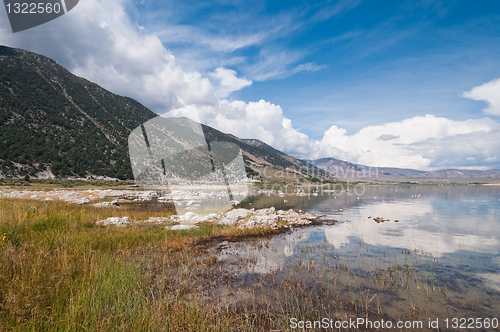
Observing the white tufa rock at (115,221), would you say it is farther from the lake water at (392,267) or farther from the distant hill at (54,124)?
the distant hill at (54,124)

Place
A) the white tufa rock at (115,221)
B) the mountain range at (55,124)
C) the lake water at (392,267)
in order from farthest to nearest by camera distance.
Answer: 1. the mountain range at (55,124)
2. the white tufa rock at (115,221)
3. the lake water at (392,267)

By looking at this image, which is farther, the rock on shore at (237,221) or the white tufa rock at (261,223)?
the white tufa rock at (261,223)

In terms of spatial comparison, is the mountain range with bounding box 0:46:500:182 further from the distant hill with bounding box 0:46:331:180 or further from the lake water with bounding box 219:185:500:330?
the lake water with bounding box 219:185:500:330

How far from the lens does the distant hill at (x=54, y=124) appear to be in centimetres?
7194

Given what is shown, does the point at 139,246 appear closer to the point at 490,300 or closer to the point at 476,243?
the point at 490,300

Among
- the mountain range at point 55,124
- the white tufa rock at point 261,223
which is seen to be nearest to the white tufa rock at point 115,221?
the white tufa rock at point 261,223

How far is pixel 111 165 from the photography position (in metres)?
92.2

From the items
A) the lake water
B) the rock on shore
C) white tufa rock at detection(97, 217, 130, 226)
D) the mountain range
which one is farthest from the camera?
the mountain range

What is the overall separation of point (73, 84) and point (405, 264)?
7372 inches

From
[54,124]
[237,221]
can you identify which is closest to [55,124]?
[54,124]

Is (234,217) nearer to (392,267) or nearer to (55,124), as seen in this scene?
(392,267)

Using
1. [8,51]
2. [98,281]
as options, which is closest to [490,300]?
[98,281]

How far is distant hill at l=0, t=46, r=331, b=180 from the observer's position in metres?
71.9

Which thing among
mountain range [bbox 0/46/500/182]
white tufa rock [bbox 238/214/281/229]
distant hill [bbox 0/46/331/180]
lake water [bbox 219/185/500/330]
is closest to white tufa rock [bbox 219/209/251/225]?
white tufa rock [bbox 238/214/281/229]
